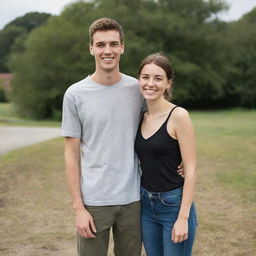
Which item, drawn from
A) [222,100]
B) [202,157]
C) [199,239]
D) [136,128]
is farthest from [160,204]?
[222,100]

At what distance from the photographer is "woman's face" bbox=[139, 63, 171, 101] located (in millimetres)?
2489

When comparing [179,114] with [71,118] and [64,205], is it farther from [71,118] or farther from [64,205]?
[64,205]

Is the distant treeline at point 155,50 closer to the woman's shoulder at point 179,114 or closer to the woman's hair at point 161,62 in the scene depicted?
the woman's hair at point 161,62

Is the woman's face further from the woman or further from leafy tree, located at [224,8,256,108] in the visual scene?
leafy tree, located at [224,8,256,108]

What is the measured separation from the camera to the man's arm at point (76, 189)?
2.51m

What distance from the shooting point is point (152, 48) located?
35.8 meters

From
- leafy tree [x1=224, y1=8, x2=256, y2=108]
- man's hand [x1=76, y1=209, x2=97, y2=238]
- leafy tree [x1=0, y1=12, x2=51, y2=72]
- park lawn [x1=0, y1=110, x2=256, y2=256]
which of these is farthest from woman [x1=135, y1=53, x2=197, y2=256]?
leafy tree [x1=0, y1=12, x2=51, y2=72]

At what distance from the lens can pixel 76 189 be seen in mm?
2520

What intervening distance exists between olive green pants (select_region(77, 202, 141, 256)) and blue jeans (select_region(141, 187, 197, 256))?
2.3 inches

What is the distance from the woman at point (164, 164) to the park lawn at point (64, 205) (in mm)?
1862

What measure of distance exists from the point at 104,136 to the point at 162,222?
61cm

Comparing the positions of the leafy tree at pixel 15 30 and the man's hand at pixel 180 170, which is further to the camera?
the leafy tree at pixel 15 30

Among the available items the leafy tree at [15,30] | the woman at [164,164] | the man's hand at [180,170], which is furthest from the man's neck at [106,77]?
the leafy tree at [15,30]

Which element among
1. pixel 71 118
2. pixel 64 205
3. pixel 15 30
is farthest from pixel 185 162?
pixel 15 30
